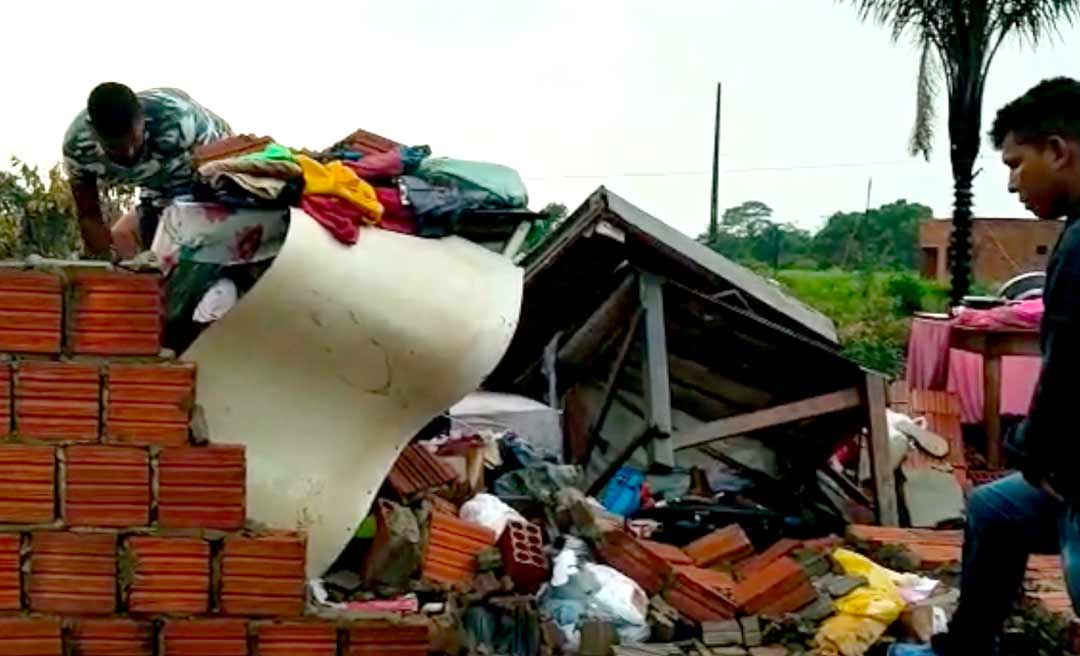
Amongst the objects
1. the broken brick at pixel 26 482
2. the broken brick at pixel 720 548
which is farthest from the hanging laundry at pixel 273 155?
the broken brick at pixel 720 548

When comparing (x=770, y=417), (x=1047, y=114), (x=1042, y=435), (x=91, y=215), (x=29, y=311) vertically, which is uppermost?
(x=1047, y=114)

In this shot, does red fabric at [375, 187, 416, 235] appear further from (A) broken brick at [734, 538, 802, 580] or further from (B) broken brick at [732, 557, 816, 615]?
(A) broken brick at [734, 538, 802, 580]

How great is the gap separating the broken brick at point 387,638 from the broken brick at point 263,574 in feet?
0.65

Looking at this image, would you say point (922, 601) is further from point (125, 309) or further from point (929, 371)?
point (929, 371)

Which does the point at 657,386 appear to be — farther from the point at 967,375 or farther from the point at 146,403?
the point at 967,375

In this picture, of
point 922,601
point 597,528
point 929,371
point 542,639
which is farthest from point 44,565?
point 929,371

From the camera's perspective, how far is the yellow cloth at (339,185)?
462cm

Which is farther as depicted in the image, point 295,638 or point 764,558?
point 764,558

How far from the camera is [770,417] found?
791 centimetres

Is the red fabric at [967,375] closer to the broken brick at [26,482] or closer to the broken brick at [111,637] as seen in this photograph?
the broken brick at [111,637]

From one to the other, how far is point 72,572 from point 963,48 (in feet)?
46.0

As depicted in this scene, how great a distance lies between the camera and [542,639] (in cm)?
539

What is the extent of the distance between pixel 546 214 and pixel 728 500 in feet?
9.55

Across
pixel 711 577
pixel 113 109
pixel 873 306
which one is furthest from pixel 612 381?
pixel 873 306
